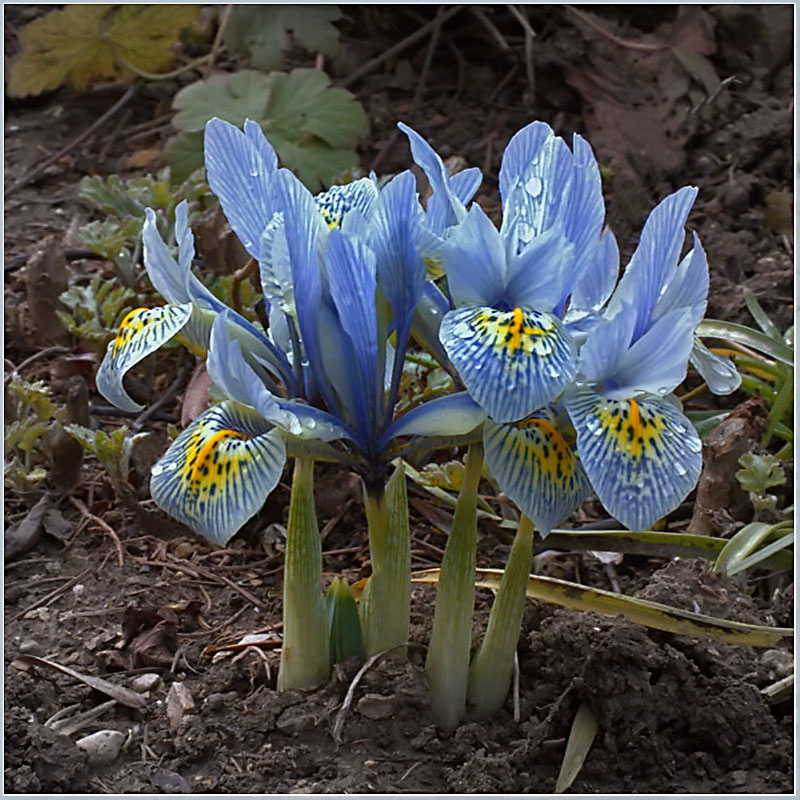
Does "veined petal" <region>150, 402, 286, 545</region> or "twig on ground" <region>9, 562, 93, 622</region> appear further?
"twig on ground" <region>9, 562, 93, 622</region>

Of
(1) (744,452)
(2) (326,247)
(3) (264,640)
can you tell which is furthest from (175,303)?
(1) (744,452)

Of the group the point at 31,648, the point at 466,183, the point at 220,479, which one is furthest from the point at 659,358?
the point at 31,648

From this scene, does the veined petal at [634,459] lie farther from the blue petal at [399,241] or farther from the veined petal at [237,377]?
the veined petal at [237,377]

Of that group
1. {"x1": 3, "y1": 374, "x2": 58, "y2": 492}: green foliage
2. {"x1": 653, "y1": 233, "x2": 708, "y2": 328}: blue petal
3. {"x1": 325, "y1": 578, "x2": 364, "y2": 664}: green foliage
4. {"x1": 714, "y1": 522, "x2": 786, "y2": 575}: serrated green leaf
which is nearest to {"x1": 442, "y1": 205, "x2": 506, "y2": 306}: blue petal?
{"x1": 653, "y1": 233, "x2": 708, "y2": 328}: blue petal

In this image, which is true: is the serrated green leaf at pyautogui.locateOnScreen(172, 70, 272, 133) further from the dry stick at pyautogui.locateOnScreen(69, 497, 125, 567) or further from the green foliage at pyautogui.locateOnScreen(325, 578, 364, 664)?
the green foliage at pyautogui.locateOnScreen(325, 578, 364, 664)

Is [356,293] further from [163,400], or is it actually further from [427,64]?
[427,64]

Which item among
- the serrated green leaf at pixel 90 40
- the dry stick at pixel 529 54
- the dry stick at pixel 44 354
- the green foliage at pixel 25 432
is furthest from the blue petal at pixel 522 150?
the serrated green leaf at pixel 90 40
